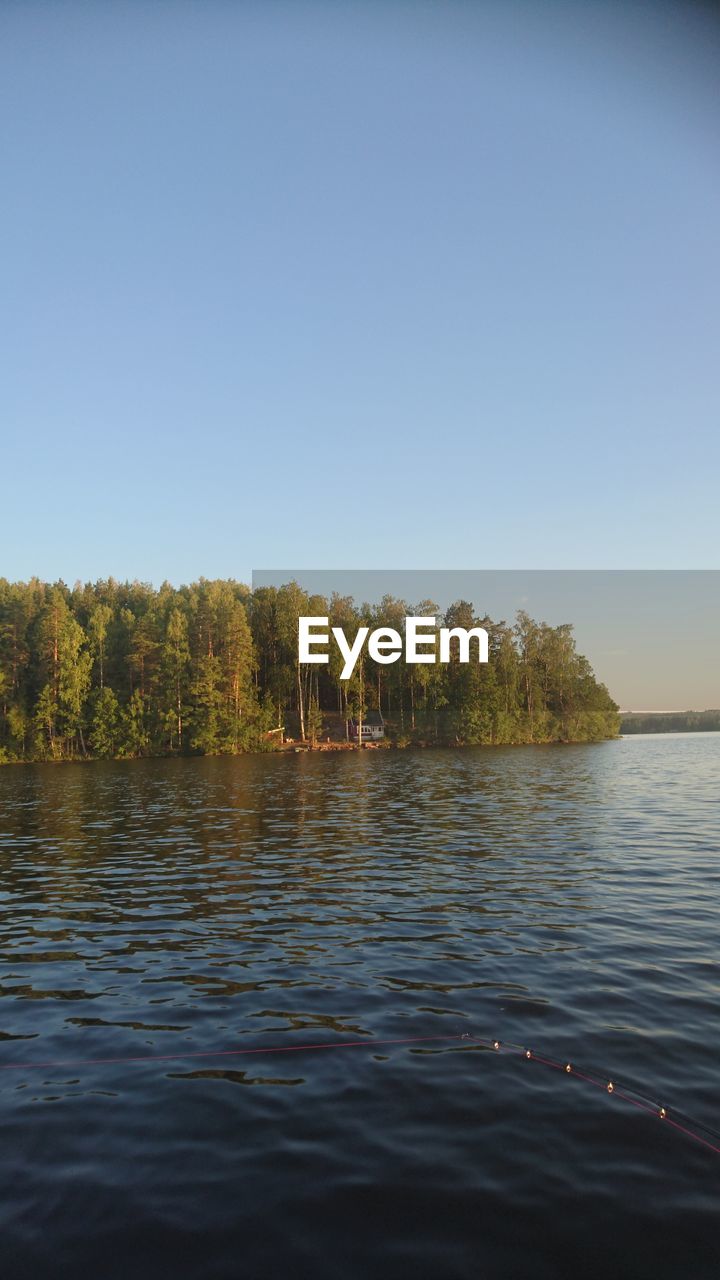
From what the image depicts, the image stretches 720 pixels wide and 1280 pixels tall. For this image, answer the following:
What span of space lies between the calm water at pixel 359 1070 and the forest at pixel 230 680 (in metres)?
71.8

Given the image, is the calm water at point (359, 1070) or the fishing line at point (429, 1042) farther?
the fishing line at point (429, 1042)

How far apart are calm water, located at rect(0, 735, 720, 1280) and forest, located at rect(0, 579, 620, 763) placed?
71.8 meters

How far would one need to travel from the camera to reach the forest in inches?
3543

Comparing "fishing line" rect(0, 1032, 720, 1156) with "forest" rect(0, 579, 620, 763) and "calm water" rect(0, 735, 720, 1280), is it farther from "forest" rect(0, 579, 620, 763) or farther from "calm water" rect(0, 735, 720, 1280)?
"forest" rect(0, 579, 620, 763)

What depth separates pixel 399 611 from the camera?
12900 cm

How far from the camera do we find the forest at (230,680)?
295 ft

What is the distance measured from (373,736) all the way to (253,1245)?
10860cm

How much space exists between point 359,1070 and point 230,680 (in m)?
91.5

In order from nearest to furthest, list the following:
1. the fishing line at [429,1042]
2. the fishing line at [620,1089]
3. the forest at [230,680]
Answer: the fishing line at [620,1089]
the fishing line at [429,1042]
the forest at [230,680]

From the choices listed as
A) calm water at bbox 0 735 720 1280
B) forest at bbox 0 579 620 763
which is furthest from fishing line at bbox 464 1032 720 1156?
forest at bbox 0 579 620 763

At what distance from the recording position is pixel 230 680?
98.6 m

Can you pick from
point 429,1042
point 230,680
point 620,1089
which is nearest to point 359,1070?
point 429,1042

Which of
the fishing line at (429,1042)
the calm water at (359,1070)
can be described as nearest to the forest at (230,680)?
the calm water at (359,1070)

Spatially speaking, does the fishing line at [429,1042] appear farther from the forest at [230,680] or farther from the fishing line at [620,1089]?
the forest at [230,680]
